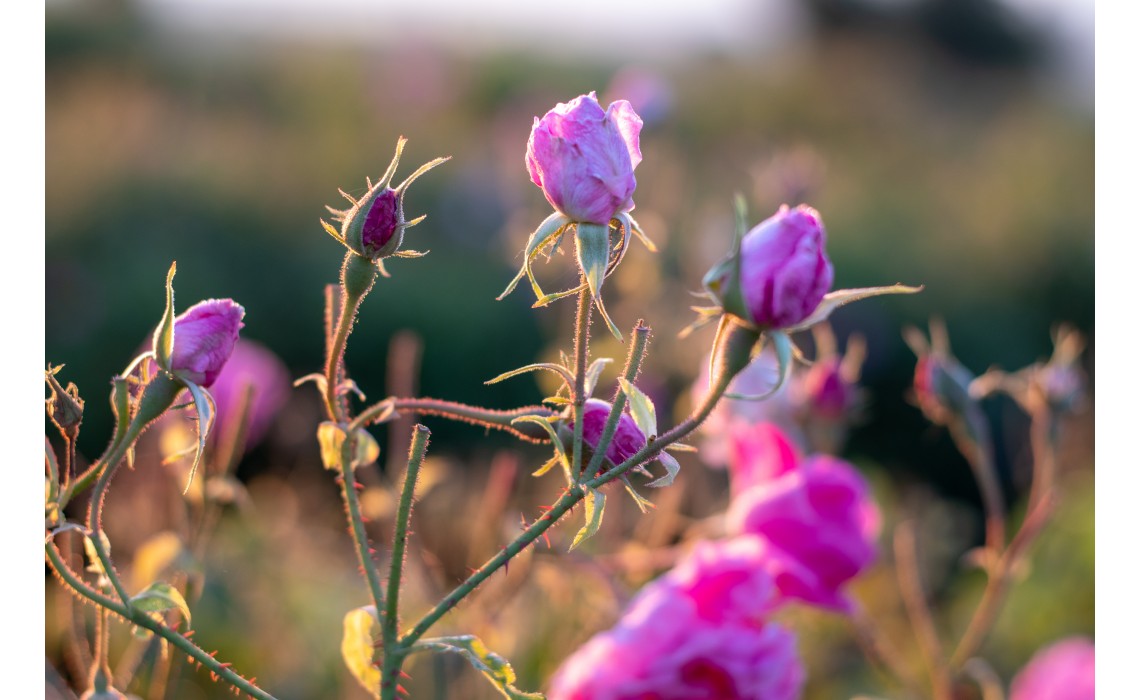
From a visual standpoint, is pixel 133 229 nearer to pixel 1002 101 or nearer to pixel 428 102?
pixel 428 102

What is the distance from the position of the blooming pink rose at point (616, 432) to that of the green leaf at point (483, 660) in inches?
2.9

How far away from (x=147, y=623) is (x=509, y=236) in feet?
2.84

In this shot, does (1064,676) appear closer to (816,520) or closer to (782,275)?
(816,520)

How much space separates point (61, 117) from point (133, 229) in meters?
1.18

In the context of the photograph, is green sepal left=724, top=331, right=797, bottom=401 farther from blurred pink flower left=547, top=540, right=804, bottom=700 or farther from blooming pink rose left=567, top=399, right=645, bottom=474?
blurred pink flower left=547, top=540, right=804, bottom=700

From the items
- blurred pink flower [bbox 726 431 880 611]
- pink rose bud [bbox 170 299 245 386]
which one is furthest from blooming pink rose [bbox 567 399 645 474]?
blurred pink flower [bbox 726 431 880 611]

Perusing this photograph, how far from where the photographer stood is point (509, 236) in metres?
1.17

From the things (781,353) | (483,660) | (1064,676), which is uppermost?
(781,353)

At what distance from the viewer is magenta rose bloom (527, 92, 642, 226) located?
0.35 metres

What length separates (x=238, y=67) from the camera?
18.1 feet

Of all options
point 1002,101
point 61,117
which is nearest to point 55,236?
point 61,117

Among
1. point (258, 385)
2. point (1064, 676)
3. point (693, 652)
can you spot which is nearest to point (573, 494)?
point (693, 652)

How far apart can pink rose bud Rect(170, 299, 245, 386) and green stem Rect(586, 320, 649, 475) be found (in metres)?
0.12
